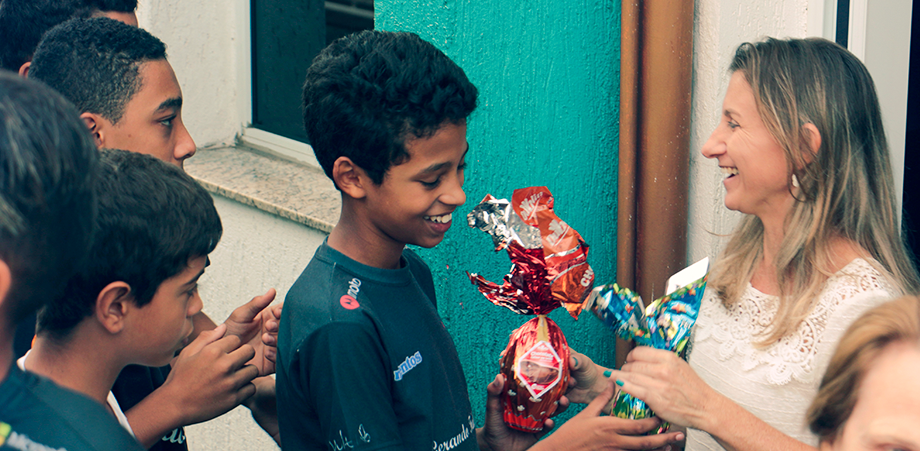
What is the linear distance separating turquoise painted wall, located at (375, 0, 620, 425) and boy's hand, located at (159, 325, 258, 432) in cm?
76

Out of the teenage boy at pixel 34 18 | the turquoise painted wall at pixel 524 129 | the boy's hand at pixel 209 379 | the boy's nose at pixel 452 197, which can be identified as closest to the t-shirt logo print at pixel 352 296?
the boy's nose at pixel 452 197

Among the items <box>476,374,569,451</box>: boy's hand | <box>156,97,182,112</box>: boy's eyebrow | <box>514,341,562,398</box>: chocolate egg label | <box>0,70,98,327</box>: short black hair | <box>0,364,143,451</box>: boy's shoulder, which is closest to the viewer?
<box>0,70,98,327</box>: short black hair

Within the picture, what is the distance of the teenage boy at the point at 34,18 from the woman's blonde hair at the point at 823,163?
1.99 meters

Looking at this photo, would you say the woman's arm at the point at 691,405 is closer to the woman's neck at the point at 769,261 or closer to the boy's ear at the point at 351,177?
the woman's neck at the point at 769,261

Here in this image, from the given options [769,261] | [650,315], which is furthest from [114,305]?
[769,261]

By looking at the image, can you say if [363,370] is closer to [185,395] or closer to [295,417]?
[295,417]

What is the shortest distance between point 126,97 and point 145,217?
803 millimetres

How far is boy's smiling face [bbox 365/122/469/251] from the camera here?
4.75 feet

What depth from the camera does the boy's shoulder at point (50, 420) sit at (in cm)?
94

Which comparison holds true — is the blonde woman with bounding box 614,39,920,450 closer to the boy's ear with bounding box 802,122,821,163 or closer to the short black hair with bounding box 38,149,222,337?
the boy's ear with bounding box 802,122,821,163

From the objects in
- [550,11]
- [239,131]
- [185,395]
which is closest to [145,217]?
[185,395]

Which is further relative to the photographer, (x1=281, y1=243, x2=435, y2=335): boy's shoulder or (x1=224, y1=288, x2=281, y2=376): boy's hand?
(x1=224, y1=288, x2=281, y2=376): boy's hand

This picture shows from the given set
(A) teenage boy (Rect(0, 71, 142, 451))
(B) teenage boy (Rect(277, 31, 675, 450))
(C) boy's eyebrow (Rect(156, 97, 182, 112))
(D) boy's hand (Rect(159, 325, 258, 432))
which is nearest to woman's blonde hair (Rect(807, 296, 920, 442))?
(B) teenage boy (Rect(277, 31, 675, 450))

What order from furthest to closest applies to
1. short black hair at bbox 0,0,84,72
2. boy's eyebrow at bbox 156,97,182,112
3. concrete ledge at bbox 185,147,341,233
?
concrete ledge at bbox 185,147,341,233 → short black hair at bbox 0,0,84,72 → boy's eyebrow at bbox 156,97,182,112
